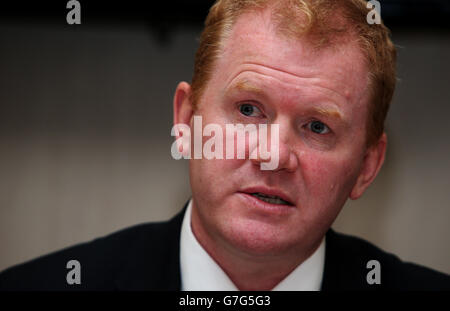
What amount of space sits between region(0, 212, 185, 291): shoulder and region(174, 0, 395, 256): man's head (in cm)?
25

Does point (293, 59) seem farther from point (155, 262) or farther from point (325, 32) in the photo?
point (155, 262)

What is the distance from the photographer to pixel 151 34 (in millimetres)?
1952

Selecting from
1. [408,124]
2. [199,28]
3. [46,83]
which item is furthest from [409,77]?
[46,83]

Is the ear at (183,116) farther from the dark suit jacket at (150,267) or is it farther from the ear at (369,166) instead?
the ear at (369,166)

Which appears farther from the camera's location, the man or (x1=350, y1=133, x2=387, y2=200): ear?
(x1=350, y1=133, x2=387, y2=200): ear

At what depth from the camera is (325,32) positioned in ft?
3.44

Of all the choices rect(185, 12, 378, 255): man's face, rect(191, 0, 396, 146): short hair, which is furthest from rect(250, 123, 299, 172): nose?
rect(191, 0, 396, 146): short hair

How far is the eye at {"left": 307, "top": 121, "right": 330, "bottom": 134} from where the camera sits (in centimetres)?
109

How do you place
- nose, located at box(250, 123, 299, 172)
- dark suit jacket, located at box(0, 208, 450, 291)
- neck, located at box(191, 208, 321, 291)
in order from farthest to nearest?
→ dark suit jacket, located at box(0, 208, 450, 291) < neck, located at box(191, 208, 321, 291) < nose, located at box(250, 123, 299, 172)

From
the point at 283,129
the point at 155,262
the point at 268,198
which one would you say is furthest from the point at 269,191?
the point at 155,262

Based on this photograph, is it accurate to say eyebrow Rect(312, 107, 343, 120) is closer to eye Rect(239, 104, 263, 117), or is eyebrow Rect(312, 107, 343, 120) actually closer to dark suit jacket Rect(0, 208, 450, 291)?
eye Rect(239, 104, 263, 117)

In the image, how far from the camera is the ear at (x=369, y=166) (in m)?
1.25

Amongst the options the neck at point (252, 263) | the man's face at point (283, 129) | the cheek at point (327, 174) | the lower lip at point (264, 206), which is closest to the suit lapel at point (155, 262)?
the neck at point (252, 263)

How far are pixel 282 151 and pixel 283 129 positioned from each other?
0.19 feet
